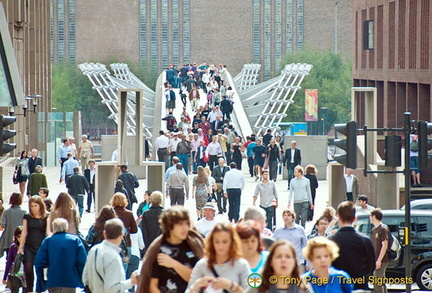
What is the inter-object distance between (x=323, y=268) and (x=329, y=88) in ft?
305

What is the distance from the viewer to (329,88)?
332 ft

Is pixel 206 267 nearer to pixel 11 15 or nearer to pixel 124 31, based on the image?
pixel 11 15

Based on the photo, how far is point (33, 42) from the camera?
51.6 m

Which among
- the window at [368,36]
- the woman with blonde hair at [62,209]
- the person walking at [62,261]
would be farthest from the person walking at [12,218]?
the window at [368,36]

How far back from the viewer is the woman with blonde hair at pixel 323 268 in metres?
8.64

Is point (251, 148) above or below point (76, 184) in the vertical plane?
above

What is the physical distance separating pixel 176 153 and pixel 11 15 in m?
9.00

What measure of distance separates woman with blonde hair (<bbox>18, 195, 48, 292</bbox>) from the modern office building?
319 ft

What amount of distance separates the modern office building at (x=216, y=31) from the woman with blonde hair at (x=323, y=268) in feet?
336

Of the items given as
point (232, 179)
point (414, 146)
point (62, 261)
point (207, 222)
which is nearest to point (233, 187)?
point (232, 179)

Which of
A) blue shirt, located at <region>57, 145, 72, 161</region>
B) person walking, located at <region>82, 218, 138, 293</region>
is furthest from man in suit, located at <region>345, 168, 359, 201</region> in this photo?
person walking, located at <region>82, 218, 138, 293</region>

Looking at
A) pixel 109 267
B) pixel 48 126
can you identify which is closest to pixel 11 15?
pixel 48 126

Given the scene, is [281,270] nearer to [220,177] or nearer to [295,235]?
[295,235]

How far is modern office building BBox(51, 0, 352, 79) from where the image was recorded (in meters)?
111
